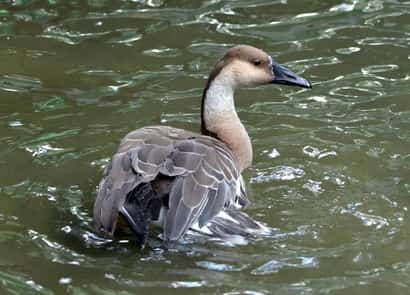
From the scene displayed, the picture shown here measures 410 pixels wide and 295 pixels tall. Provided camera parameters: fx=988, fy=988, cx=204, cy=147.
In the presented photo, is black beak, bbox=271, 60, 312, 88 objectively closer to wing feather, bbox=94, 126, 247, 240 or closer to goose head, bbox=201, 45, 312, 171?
goose head, bbox=201, 45, 312, 171

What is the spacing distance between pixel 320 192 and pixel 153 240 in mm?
1414

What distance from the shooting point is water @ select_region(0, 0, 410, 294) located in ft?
20.0

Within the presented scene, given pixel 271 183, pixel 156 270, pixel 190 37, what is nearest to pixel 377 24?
pixel 190 37

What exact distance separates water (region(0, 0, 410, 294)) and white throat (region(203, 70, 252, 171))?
10.5 inches

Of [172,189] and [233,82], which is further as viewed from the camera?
[233,82]

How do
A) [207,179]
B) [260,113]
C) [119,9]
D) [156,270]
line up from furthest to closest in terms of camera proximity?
[119,9] → [260,113] → [207,179] → [156,270]

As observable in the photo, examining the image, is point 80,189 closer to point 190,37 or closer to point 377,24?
point 190,37

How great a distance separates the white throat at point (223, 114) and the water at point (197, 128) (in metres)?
0.27

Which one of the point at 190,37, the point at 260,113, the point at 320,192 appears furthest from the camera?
the point at 190,37

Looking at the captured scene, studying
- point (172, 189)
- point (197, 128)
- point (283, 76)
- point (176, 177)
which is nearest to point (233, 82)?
point (283, 76)

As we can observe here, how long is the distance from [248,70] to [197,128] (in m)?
0.96

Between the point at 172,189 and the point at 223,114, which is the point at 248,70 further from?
the point at 172,189

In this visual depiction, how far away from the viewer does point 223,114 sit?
26.1 feet

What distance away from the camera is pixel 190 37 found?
10.6 metres
